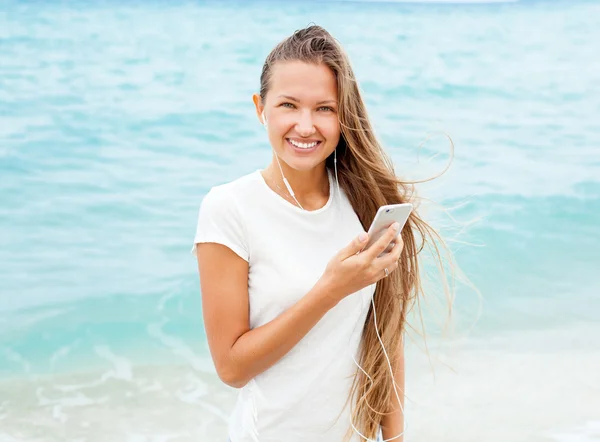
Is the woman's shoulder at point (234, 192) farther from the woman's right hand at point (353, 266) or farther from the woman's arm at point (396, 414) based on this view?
the woman's arm at point (396, 414)

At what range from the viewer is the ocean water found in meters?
4.75

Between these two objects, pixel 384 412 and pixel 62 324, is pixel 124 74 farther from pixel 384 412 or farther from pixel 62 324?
pixel 384 412

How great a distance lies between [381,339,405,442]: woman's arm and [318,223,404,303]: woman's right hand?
0.45 metres

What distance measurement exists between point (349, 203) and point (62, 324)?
431 cm

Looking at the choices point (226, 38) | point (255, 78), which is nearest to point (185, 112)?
point (255, 78)

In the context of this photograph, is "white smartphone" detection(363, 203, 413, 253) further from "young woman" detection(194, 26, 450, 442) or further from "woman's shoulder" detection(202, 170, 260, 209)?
"woman's shoulder" detection(202, 170, 260, 209)

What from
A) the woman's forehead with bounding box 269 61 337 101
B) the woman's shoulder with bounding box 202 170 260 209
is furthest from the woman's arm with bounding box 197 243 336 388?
the woman's forehead with bounding box 269 61 337 101

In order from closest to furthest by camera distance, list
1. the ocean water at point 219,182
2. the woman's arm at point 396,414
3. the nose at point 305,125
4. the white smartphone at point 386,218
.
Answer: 1. the white smartphone at point 386,218
2. the nose at point 305,125
3. the woman's arm at point 396,414
4. the ocean water at point 219,182

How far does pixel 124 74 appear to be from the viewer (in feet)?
38.0

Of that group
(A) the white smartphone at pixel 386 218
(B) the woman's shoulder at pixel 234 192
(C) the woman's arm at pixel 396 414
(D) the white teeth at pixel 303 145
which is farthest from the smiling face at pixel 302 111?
(C) the woman's arm at pixel 396 414

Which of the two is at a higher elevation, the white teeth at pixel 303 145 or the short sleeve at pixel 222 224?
the white teeth at pixel 303 145

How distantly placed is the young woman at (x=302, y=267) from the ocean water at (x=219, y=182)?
0.34 meters

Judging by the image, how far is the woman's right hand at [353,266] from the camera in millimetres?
1811

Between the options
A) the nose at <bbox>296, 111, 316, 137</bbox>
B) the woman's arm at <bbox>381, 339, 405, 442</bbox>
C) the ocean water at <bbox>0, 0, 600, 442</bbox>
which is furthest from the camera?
the ocean water at <bbox>0, 0, 600, 442</bbox>
